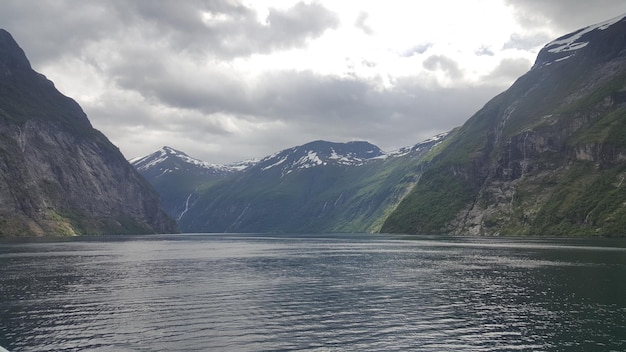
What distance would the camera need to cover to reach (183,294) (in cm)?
6756

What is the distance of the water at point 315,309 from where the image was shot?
41825mm

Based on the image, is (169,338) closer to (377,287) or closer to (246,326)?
(246,326)

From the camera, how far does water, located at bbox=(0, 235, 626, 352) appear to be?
4182cm

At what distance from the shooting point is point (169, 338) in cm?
4303

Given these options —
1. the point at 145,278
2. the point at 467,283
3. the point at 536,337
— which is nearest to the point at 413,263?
the point at 467,283

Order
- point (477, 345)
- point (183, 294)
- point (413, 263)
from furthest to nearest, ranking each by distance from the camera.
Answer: point (413, 263) → point (183, 294) → point (477, 345)

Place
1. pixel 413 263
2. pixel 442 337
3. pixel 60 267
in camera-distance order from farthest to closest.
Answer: pixel 413 263, pixel 60 267, pixel 442 337

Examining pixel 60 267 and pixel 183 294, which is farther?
pixel 60 267

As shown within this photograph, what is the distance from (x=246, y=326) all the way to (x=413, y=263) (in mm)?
74878

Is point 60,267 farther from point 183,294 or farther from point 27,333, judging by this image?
point 27,333

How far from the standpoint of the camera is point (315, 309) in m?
56.9

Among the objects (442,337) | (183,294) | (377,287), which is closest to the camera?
(442,337)

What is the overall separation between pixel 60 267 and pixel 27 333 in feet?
204

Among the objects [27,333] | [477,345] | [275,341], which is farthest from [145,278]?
[477,345]
